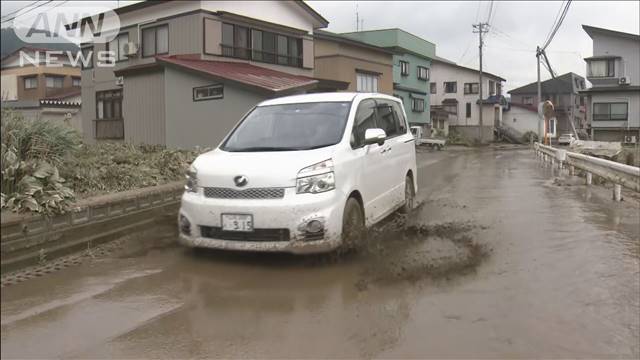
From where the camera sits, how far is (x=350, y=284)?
4.95 meters

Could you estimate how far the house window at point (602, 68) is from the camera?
4494 cm

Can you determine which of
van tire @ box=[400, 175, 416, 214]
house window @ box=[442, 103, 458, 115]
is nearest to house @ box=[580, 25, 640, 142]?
house window @ box=[442, 103, 458, 115]

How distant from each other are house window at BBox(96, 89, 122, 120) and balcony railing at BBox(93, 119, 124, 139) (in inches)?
8.6

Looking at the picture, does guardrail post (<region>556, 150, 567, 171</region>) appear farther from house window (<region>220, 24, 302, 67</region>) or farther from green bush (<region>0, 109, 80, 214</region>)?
green bush (<region>0, 109, 80, 214</region>)

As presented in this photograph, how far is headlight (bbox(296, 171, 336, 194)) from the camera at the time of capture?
17.3 ft

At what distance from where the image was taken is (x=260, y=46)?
23812mm

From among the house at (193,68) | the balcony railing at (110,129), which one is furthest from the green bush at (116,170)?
the balcony railing at (110,129)

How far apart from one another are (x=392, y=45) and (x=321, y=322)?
42.0 metres

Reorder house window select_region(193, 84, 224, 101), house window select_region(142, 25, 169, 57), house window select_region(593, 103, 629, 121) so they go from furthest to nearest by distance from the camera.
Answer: house window select_region(593, 103, 629, 121) < house window select_region(142, 25, 169, 57) < house window select_region(193, 84, 224, 101)

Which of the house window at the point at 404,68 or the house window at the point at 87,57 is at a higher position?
the house window at the point at 404,68

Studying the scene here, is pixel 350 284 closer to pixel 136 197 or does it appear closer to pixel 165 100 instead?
pixel 136 197

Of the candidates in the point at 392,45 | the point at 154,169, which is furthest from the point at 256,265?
the point at 392,45

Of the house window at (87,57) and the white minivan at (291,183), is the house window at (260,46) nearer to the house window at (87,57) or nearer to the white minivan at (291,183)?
the house window at (87,57)

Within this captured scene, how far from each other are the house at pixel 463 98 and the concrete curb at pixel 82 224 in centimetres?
5223
